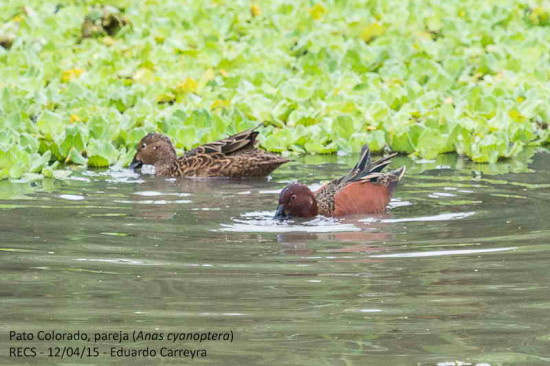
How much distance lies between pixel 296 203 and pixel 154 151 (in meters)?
2.86

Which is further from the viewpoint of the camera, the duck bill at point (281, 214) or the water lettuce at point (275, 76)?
the water lettuce at point (275, 76)

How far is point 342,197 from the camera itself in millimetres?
9008

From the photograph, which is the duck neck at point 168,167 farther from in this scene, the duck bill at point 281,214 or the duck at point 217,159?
the duck bill at point 281,214

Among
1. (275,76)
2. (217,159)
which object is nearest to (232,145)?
(217,159)

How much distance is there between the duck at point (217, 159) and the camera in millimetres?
11102

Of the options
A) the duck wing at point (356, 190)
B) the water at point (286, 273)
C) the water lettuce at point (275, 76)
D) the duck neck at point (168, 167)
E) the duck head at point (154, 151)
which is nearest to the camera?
the water at point (286, 273)

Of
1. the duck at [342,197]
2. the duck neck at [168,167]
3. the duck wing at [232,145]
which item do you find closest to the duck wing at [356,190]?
the duck at [342,197]

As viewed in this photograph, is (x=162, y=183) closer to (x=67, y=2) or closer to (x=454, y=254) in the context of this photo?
(x=454, y=254)

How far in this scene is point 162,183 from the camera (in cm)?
1101

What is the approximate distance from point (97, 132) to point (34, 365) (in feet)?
22.7

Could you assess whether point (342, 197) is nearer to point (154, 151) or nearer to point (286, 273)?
point (286, 273)

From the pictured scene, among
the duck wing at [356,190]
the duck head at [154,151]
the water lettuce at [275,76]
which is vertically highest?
the water lettuce at [275,76]

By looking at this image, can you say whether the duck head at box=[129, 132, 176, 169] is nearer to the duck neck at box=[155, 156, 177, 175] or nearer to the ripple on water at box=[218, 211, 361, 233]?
the duck neck at box=[155, 156, 177, 175]

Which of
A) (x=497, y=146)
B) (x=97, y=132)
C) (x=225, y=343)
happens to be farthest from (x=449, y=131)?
(x=225, y=343)
